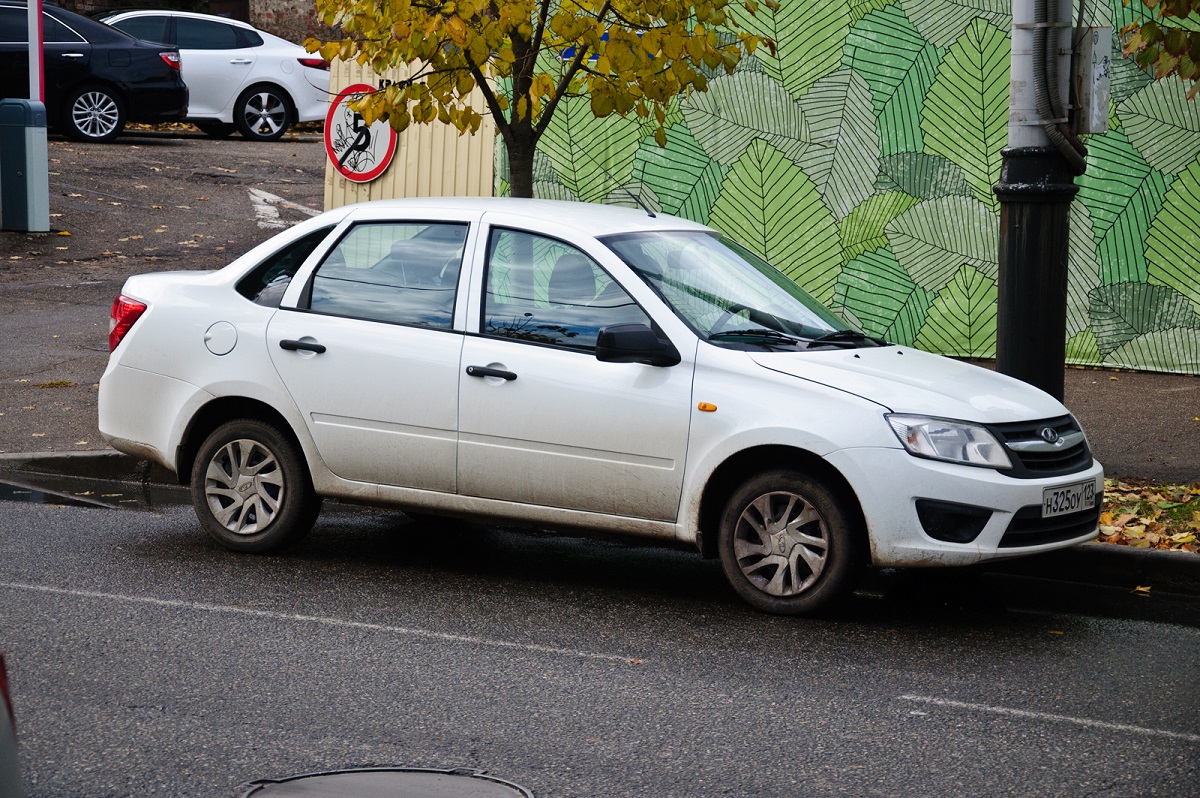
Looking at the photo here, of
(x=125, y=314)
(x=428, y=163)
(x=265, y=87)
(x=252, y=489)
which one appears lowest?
(x=252, y=489)

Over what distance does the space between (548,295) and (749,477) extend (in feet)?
4.07

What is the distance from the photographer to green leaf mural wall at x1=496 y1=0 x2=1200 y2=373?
1227 centimetres

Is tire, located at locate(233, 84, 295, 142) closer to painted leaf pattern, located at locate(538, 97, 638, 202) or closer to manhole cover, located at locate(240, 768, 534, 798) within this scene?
painted leaf pattern, located at locate(538, 97, 638, 202)

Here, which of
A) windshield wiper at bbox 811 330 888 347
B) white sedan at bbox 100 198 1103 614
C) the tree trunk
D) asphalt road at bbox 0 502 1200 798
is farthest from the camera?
the tree trunk

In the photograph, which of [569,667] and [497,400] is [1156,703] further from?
[497,400]

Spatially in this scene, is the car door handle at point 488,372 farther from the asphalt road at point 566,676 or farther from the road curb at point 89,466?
the road curb at point 89,466

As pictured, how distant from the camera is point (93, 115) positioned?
22.0 m

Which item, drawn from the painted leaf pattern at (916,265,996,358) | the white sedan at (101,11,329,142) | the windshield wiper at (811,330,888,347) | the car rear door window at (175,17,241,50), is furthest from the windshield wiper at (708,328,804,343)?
the car rear door window at (175,17,241,50)

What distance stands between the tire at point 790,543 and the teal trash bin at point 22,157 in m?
12.5

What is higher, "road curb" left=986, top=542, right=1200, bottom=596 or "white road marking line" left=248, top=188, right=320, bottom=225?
"white road marking line" left=248, top=188, right=320, bottom=225

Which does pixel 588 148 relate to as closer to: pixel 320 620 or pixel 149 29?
pixel 320 620

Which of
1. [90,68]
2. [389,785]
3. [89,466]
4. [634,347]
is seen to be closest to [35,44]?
[90,68]

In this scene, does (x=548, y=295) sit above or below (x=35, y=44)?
below

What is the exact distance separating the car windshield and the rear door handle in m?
1.40
